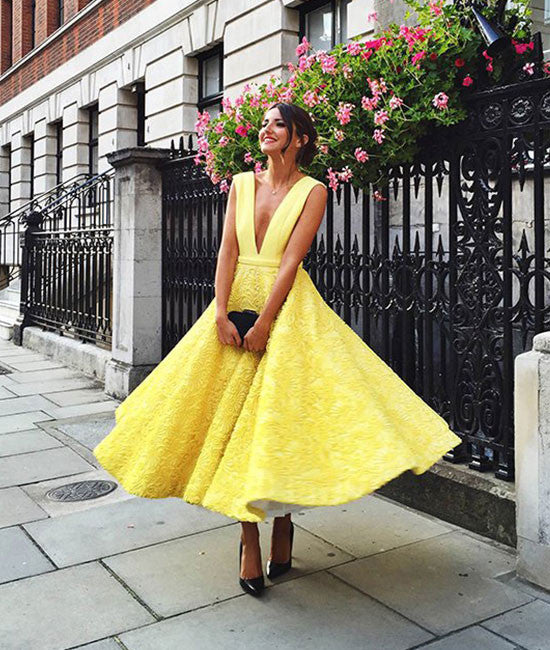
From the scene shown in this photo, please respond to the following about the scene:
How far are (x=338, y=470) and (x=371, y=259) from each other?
225cm

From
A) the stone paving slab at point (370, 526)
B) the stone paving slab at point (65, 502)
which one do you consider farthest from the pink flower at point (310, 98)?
the stone paving slab at point (65, 502)

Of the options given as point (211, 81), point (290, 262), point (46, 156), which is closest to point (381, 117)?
point (290, 262)

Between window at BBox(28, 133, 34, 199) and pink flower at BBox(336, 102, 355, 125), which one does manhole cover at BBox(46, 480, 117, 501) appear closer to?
pink flower at BBox(336, 102, 355, 125)

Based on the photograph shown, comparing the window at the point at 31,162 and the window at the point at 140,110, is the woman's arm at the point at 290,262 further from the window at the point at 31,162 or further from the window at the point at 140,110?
the window at the point at 31,162

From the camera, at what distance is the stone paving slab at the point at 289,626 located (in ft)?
9.43

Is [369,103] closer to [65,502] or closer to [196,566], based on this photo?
[196,566]

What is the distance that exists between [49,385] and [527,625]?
6.58 m

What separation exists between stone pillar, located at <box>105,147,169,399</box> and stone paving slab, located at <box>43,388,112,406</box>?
0.58 ft

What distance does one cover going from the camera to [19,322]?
471 inches

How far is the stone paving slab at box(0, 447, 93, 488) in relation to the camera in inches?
202

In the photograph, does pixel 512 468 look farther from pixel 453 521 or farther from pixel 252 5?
pixel 252 5

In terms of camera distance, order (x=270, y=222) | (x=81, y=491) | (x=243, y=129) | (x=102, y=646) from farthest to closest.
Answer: (x=243, y=129) < (x=81, y=491) < (x=270, y=222) < (x=102, y=646)

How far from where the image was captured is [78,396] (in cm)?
788

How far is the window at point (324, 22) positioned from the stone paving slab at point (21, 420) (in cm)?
722
